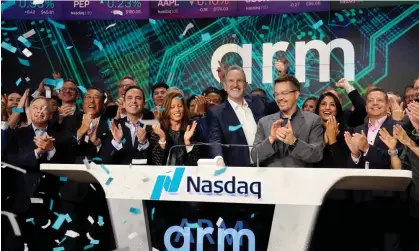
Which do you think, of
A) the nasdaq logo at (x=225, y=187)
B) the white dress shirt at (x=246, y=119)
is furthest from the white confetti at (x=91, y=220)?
the nasdaq logo at (x=225, y=187)

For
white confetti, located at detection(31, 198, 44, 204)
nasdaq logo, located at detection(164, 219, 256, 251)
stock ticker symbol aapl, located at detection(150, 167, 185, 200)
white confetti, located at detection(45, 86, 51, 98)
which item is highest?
white confetti, located at detection(45, 86, 51, 98)

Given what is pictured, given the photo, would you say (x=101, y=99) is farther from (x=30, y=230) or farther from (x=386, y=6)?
(x=386, y=6)

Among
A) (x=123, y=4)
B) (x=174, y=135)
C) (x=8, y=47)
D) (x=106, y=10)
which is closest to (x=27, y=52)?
(x=8, y=47)

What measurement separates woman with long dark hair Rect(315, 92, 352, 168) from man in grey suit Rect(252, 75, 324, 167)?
238 millimetres

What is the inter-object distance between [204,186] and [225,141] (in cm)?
105

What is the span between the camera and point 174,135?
345 centimetres

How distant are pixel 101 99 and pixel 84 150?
0.55 meters

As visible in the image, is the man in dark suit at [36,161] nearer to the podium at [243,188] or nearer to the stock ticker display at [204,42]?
the podium at [243,188]

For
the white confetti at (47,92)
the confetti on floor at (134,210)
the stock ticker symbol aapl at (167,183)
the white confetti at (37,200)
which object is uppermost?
the white confetti at (47,92)

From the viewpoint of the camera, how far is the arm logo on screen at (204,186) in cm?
247

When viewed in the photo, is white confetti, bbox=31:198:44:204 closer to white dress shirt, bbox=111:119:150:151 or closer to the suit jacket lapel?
white dress shirt, bbox=111:119:150:151

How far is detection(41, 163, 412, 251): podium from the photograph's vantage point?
94.4 inches

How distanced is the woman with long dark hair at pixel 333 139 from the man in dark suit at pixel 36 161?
1852 mm

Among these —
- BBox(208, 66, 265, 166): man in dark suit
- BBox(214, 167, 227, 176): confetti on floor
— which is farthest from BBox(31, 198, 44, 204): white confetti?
BBox(214, 167, 227, 176): confetti on floor
